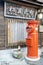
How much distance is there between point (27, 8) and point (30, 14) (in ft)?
0.86

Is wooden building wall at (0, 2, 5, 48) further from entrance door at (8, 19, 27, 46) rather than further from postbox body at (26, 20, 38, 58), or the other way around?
postbox body at (26, 20, 38, 58)

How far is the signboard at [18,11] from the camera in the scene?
3.94 meters

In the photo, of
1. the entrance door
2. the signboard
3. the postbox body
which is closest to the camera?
the postbox body

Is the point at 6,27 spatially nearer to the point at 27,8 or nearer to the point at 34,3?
the point at 27,8

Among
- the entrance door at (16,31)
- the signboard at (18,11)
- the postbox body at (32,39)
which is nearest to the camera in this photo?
the postbox body at (32,39)

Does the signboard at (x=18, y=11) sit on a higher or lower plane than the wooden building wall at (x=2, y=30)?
higher

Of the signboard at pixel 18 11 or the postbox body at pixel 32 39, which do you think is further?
the signboard at pixel 18 11

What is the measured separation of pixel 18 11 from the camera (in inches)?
165

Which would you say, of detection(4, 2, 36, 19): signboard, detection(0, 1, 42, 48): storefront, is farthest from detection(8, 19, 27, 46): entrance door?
detection(4, 2, 36, 19): signboard

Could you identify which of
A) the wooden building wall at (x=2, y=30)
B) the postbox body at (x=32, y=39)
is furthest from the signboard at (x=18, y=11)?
the postbox body at (x=32, y=39)

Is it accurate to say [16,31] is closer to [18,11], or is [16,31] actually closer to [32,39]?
[18,11]

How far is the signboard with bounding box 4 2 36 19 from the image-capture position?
394 cm

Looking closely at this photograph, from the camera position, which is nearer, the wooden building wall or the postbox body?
the postbox body

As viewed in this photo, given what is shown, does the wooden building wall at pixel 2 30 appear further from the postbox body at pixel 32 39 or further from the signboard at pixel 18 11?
the postbox body at pixel 32 39
